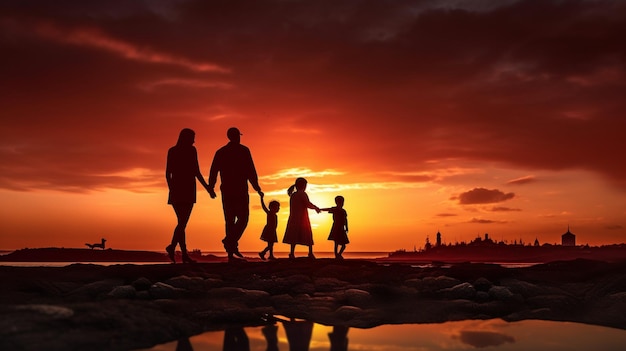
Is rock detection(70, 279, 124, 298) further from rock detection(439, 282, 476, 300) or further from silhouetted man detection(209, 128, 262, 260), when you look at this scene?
rock detection(439, 282, 476, 300)

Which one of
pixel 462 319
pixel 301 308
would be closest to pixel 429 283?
pixel 462 319

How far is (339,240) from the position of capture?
19.1 m

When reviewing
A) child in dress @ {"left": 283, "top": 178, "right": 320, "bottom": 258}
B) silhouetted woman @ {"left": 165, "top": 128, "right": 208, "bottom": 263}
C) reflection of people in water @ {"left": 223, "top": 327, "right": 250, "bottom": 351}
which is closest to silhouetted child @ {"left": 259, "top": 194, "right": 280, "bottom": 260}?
child in dress @ {"left": 283, "top": 178, "right": 320, "bottom": 258}

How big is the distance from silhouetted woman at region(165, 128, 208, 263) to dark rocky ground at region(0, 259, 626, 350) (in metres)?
0.88

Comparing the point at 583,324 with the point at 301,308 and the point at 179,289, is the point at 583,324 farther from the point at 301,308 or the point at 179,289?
the point at 179,289

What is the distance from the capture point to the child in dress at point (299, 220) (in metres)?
17.5

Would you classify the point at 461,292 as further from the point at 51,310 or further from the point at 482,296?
the point at 51,310

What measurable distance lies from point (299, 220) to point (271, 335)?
34.8 feet

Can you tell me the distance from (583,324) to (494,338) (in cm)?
227

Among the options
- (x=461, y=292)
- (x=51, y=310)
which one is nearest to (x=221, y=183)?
(x=461, y=292)

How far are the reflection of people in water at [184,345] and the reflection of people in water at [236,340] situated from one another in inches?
15.7

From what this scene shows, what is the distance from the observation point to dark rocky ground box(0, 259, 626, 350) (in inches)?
246

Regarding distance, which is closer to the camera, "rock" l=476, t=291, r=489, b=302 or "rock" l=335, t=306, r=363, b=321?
"rock" l=335, t=306, r=363, b=321

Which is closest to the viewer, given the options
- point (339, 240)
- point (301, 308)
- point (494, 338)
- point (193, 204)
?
point (494, 338)
